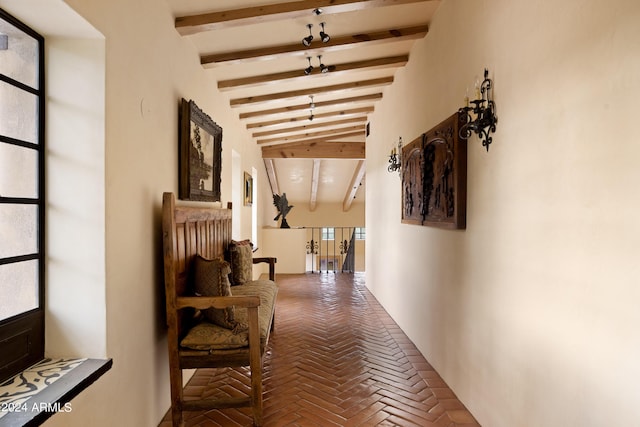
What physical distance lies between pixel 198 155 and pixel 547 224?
7.55ft

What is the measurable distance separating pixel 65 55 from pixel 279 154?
5.94 meters

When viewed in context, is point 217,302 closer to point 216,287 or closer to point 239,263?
point 216,287

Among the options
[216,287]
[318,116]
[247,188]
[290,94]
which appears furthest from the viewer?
[247,188]

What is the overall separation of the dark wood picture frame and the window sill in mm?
2065

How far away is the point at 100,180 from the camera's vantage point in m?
1.54

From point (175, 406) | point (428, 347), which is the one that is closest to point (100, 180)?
point (175, 406)

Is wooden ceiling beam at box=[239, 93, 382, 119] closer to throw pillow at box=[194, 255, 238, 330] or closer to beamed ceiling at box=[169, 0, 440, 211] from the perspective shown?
beamed ceiling at box=[169, 0, 440, 211]

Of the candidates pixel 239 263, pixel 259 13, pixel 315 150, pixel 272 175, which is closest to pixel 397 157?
pixel 239 263

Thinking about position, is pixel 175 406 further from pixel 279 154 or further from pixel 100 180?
pixel 279 154

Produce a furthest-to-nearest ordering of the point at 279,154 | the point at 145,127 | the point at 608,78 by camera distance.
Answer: the point at 279,154, the point at 145,127, the point at 608,78

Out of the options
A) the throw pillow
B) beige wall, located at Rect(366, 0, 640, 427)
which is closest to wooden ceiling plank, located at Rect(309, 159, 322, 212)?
beige wall, located at Rect(366, 0, 640, 427)

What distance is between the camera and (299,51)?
9.87ft

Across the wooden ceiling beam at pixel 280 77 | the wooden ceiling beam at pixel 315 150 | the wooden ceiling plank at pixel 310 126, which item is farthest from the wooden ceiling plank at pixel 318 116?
the wooden ceiling beam at pixel 315 150

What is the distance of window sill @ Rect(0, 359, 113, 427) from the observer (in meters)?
1.13
